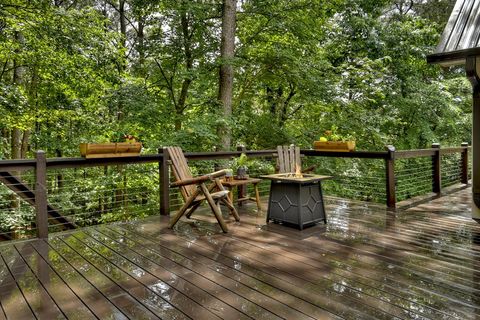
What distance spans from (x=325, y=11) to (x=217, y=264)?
748 cm

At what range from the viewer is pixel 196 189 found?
3910 mm

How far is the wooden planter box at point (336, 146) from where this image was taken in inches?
203

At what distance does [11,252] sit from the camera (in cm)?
320

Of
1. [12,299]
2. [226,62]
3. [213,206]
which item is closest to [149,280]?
[12,299]

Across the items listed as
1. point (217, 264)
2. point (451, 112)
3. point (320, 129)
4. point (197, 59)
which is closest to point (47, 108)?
point (197, 59)

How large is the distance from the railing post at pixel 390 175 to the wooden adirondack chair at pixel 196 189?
2219mm

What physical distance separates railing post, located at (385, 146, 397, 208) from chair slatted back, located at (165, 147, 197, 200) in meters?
2.68

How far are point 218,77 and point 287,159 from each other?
12.1ft

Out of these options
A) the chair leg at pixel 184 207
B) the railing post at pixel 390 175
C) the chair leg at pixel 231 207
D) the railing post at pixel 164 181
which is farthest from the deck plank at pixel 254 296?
the railing post at pixel 390 175

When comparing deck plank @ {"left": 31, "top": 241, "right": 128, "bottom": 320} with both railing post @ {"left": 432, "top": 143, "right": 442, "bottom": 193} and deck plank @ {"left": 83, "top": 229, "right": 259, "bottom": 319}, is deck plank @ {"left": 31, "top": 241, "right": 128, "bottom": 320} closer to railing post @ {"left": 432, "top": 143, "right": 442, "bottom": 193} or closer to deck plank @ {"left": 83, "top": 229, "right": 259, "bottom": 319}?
deck plank @ {"left": 83, "top": 229, "right": 259, "bottom": 319}

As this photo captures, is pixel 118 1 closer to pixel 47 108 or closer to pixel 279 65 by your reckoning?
pixel 47 108

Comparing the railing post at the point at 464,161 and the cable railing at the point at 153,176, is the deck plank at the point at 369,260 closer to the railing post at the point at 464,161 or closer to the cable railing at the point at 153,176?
the cable railing at the point at 153,176

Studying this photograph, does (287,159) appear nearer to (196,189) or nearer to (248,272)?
(196,189)

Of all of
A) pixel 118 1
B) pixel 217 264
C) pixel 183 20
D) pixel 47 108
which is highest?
pixel 118 1
